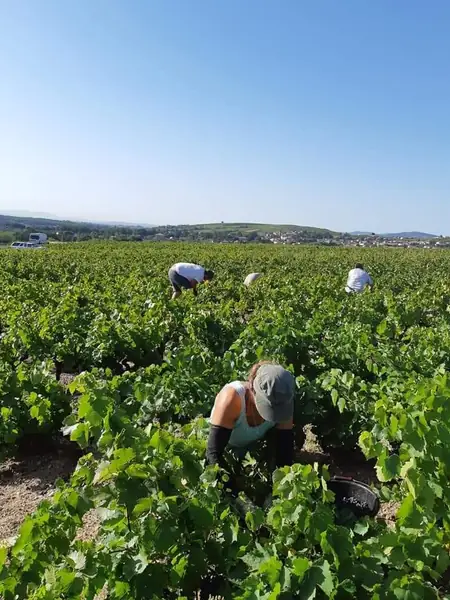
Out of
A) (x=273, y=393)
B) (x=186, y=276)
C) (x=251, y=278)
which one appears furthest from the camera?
(x=251, y=278)

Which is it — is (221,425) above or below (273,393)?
below

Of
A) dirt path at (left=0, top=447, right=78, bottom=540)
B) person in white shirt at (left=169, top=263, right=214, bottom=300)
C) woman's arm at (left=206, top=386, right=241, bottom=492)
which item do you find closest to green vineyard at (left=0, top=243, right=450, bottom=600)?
woman's arm at (left=206, top=386, right=241, bottom=492)

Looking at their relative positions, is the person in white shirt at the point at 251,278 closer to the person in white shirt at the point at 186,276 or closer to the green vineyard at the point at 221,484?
the person in white shirt at the point at 186,276

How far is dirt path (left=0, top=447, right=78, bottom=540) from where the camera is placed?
4055mm

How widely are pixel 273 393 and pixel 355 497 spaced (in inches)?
45.4

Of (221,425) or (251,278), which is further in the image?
(251,278)

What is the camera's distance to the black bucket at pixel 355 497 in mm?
3445

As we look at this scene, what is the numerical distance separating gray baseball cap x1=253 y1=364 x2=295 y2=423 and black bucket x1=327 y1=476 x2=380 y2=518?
2.48ft

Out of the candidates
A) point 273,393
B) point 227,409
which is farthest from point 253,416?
point 273,393

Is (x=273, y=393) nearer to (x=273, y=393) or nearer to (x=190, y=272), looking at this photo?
(x=273, y=393)

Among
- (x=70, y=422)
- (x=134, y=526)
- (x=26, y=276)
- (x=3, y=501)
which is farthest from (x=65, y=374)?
(x=26, y=276)

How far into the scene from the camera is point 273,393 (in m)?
3.03

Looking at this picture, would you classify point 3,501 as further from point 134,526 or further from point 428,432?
point 428,432

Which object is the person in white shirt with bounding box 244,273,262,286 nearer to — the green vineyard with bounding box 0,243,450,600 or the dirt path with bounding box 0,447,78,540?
the green vineyard with bounding box 0,243,450,600
